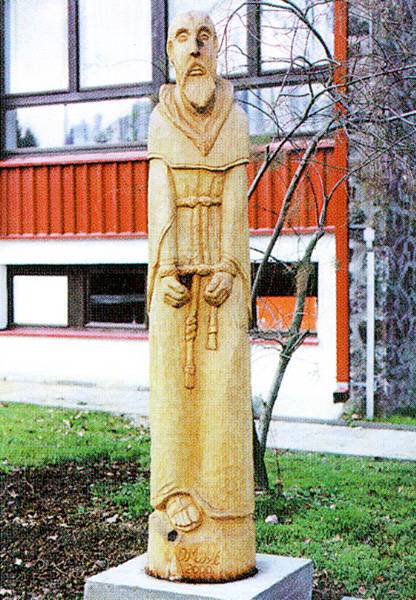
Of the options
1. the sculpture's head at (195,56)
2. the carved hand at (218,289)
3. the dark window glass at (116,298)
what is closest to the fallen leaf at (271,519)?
the carved hand at (218,289)

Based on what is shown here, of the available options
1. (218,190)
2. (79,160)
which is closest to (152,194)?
(218,190)

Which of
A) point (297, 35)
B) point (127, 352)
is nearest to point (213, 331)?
point (297, 35)

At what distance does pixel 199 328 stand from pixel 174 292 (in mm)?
235

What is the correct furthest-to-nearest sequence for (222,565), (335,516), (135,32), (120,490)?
1. (135,32)
2. (120,490)
3. (335,516)
4. (222,565)

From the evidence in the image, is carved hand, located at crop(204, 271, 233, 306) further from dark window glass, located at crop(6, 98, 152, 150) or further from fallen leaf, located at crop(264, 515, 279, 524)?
dark window glass, located at crop(6, 98, 152, 150)

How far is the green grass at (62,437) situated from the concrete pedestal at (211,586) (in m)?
4.41

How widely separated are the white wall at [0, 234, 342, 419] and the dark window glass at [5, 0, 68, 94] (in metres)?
2.43

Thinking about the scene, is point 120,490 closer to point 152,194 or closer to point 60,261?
point 152,194

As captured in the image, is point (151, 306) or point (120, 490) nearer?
point (151, 306)

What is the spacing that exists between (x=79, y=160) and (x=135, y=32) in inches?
77.4

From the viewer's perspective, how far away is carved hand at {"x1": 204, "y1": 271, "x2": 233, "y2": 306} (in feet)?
19.6

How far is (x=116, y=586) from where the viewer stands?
19.7 feet

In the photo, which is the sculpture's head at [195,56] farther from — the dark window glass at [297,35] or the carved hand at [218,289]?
the dark window glass at [297,35]

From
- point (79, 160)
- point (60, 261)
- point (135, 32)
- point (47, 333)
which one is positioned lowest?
point (47, 333)
